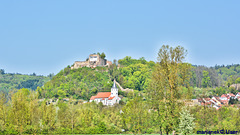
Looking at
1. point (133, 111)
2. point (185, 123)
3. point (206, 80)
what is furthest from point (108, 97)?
point (185, 123)

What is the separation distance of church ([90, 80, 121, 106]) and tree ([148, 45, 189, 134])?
79743mm

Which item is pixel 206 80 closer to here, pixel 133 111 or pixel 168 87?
pixel 133 111

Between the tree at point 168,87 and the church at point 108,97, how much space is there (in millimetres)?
79743

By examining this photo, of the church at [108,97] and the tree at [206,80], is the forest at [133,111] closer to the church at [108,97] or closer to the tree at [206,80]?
the church at [108,97]

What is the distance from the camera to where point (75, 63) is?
149375mm

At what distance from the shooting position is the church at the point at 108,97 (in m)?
117

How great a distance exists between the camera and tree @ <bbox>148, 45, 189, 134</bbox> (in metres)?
34.0

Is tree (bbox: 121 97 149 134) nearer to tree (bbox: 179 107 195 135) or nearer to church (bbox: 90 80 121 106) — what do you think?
tree (bbox: 179 107 195 135)

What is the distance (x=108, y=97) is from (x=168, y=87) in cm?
8647

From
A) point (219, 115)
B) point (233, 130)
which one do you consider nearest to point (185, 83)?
point (233, 130)

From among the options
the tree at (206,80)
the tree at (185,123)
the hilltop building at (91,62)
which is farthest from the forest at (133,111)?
the tree at (206,80)

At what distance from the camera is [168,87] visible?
34.7 m

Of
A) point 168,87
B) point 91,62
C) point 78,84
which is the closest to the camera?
point 168,87

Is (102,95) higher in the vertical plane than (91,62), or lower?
lower
